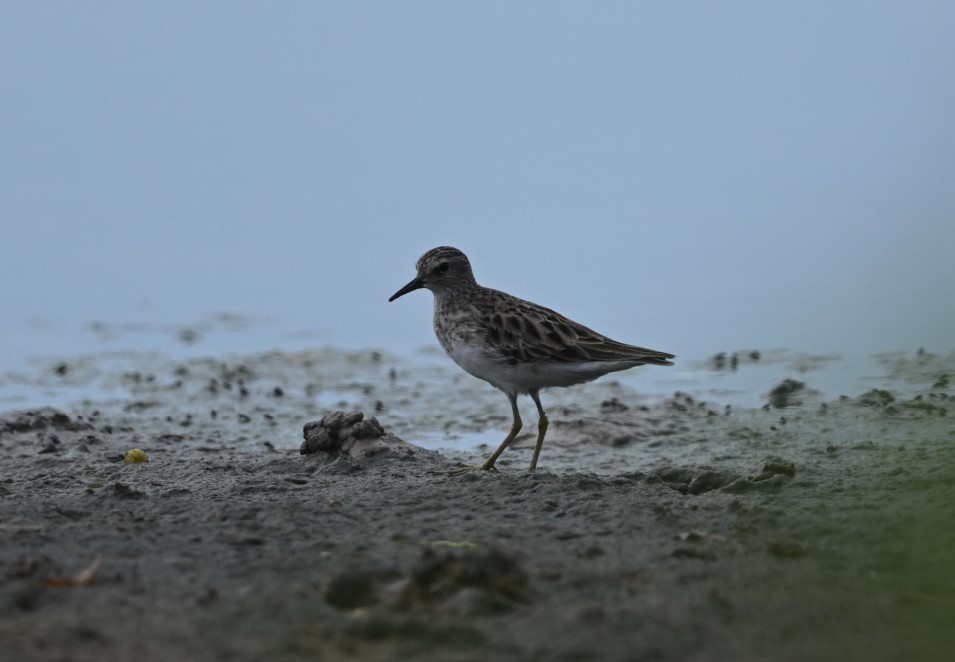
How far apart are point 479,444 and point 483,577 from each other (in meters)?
4.77

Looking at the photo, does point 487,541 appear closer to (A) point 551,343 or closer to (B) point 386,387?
(A) point 551,343

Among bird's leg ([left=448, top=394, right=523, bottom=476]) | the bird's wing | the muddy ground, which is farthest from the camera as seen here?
the bird's wing

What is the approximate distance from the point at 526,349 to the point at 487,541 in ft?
9.06

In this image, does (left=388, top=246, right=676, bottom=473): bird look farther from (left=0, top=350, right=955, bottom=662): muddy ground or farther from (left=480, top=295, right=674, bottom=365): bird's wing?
(left=0, top=350, right=955, bottom=662): muddy ground

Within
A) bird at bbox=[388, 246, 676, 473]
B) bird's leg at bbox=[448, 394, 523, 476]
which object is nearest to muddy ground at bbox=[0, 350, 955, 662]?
bird's leg at bbox=[448, 394, 523, 476]

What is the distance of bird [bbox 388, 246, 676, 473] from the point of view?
7.04 m

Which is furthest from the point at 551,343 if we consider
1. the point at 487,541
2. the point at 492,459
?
the point at 487,541

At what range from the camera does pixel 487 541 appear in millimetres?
4391

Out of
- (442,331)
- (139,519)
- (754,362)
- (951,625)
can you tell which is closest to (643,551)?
(951,625)

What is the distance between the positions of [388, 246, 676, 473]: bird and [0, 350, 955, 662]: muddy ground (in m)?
0.67

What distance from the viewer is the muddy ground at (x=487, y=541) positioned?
315cm

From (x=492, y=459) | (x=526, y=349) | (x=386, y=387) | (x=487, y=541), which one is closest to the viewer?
(x=487, y=541)

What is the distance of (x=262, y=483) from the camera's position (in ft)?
19.2

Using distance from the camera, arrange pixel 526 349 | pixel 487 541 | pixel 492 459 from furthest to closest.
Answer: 1. pixel 526 349
2. pixel 492 459
3. pixel 487 541
